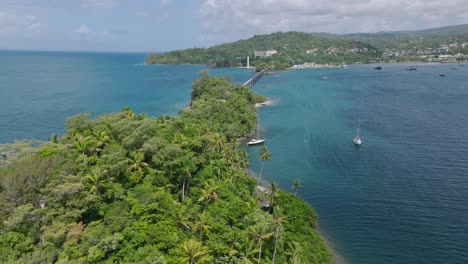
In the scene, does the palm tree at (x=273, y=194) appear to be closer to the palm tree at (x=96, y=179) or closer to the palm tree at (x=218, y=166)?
the palm tree at (x=218, y=166)

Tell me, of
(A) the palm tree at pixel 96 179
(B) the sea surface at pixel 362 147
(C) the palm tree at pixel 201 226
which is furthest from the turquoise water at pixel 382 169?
(A) the palm tree at pixel 96 179

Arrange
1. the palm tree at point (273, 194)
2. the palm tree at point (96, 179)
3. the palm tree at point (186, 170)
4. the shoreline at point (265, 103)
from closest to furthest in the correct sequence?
the palm tree at point (96, 179), the palm tree at point (273, 194), the palm tree at point (186, 170), the shoreline at point (265, 103)

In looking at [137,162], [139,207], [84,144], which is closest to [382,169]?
[137,162]

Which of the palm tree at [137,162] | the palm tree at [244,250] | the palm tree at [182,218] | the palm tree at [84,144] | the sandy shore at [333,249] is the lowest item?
the sandy shore at [333,249]

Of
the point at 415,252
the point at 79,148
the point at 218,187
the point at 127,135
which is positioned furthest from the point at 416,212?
the point at 79,148

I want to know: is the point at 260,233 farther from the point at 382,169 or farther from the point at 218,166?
the point at 382,169

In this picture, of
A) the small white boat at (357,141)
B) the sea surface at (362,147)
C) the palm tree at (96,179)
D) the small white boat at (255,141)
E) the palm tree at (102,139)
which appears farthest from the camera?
Result: the small white boat at (255,141)

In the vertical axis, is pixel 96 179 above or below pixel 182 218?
above

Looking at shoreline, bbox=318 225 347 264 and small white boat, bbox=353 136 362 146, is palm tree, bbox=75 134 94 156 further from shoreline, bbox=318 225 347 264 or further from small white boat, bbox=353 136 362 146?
small white boat, bbox=353 136 362 146
